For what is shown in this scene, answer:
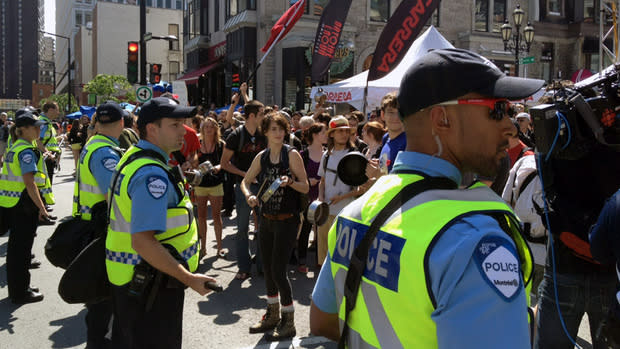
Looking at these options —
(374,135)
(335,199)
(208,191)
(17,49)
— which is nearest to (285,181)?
(335,199)

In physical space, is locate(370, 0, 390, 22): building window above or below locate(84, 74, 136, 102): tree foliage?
above

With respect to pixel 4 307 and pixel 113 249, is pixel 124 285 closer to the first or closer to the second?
pixel 113 249

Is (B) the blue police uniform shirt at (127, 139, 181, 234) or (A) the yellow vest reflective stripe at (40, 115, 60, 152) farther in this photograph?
(A) the yellow vest reflective stripe at (40, 115, 60, 152)

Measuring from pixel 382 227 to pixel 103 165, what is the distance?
10.0ft

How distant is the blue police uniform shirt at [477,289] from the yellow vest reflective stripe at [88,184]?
3.28 metres

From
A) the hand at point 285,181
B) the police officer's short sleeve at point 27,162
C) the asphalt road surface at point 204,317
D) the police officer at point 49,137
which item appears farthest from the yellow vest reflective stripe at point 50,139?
the hand at point 285,181

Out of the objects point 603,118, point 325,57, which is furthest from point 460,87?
point 325,57

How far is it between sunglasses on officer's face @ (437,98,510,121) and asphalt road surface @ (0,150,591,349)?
A: 11.7 ft

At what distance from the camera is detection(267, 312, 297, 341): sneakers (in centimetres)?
454

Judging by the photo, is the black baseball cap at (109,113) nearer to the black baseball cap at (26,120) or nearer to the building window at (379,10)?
the black baseball cap at (26,120)

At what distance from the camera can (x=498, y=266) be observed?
1.14 m

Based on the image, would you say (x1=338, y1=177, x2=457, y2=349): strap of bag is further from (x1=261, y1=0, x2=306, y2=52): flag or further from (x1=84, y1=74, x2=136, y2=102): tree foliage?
(x1=84, y1=74, x2=136, y2=102): tree foliage

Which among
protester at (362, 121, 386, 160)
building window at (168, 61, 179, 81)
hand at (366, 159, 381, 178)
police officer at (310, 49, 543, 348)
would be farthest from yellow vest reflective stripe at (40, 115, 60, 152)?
building window at (168, 61, 179, 81)

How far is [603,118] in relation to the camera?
2.79 meters
